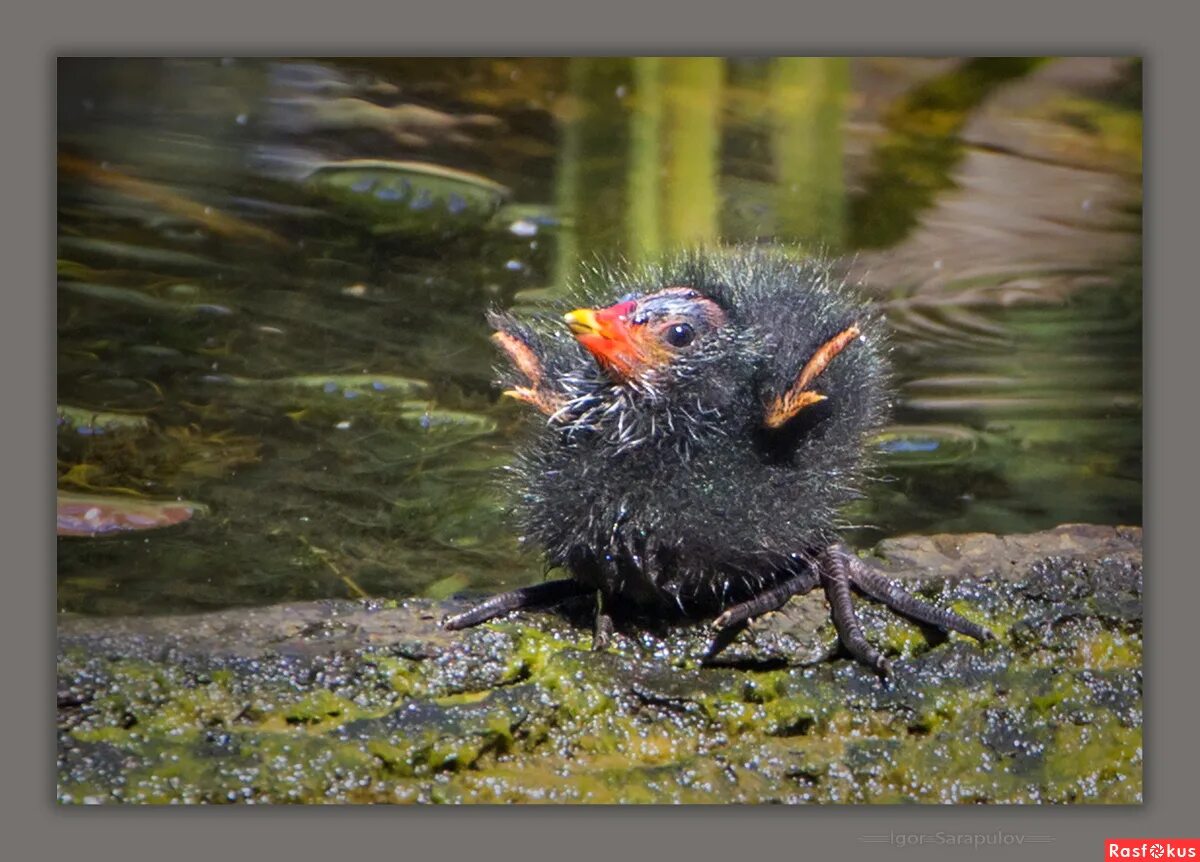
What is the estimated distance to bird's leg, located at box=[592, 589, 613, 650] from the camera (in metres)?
2.63

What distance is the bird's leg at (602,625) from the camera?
104 inches

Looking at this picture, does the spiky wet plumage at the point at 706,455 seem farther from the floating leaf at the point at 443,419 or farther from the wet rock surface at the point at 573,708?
the floating leaf at the point at 443,419

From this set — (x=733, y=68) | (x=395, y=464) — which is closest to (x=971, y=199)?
(x=733, y=68)

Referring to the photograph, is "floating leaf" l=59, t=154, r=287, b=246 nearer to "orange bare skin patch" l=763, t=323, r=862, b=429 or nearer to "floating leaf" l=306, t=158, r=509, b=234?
"floating leaf" l=306, t=158, r=509, b=234

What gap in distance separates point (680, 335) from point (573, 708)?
0.69 meters

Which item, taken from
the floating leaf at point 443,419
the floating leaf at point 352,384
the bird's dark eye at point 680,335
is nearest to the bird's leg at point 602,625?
the bird's dark eye at point 680,335

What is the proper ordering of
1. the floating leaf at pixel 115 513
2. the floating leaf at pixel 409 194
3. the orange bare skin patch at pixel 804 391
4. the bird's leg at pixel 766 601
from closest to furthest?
the orange bare skin patch at pixel 804 391 → the bird's leg at pixel 766 601 → the floating leaf at pixel 115 513 → the floating leaf at pixel 409 194

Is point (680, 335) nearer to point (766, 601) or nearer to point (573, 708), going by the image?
point (766, 601)

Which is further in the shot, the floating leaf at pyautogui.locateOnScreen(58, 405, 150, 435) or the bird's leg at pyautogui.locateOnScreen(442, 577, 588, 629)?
the floating leaf at pyautogui.locateOnScreen(58, 405, 150, 435)

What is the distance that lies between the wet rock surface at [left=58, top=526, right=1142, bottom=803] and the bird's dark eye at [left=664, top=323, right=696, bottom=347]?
0.54 meters

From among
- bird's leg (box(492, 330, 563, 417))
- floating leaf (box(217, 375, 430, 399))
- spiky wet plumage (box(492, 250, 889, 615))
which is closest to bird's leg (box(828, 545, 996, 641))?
spiky wet plumage (box(492, 250, 889, 615))

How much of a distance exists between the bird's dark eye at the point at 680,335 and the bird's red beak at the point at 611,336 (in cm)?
6

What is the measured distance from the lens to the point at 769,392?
2.51 metres

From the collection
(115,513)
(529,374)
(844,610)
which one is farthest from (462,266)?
(844,610)
